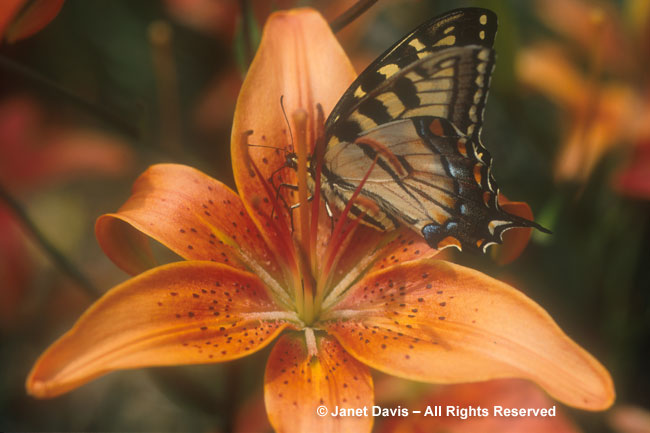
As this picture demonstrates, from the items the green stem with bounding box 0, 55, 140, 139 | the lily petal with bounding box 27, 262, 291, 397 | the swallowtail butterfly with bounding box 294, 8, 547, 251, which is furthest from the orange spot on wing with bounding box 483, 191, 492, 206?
the green stem with bounding box 0, 55, 140, 139

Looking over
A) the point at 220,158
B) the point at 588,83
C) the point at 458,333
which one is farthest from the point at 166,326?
the point at 588,83

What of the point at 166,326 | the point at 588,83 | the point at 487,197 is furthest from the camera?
the point at 588,83

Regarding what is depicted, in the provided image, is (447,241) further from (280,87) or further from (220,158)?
(220,158)

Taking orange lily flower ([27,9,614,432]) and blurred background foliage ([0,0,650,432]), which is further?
blurred background foliage ([0,0,650,432])

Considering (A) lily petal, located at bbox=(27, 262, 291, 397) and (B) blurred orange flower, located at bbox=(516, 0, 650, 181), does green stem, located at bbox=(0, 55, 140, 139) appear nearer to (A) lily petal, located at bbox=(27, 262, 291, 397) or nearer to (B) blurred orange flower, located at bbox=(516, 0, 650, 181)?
(A) lily petal, located at bbox=(27, 262, 291, 397)

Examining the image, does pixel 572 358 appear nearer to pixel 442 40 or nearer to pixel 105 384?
pixel 442 40

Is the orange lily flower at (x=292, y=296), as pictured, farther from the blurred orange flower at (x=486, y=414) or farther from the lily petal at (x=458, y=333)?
the blurred orange flower at (x=486, y=414)

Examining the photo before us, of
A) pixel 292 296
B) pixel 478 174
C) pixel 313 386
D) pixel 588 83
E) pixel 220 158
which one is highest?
pixel 588 83

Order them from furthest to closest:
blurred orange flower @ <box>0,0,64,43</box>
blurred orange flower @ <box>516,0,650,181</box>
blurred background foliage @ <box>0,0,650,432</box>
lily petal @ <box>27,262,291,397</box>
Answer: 1. blurred orange flower @ <box>516,0,650,181</box>
2. blurred background foliage @ <box>0,0,650,432</box>
3. blurred orange flower @ <box>0,0,64,43</box>
4. lily petal @ <box>27,262,291,397</box>
